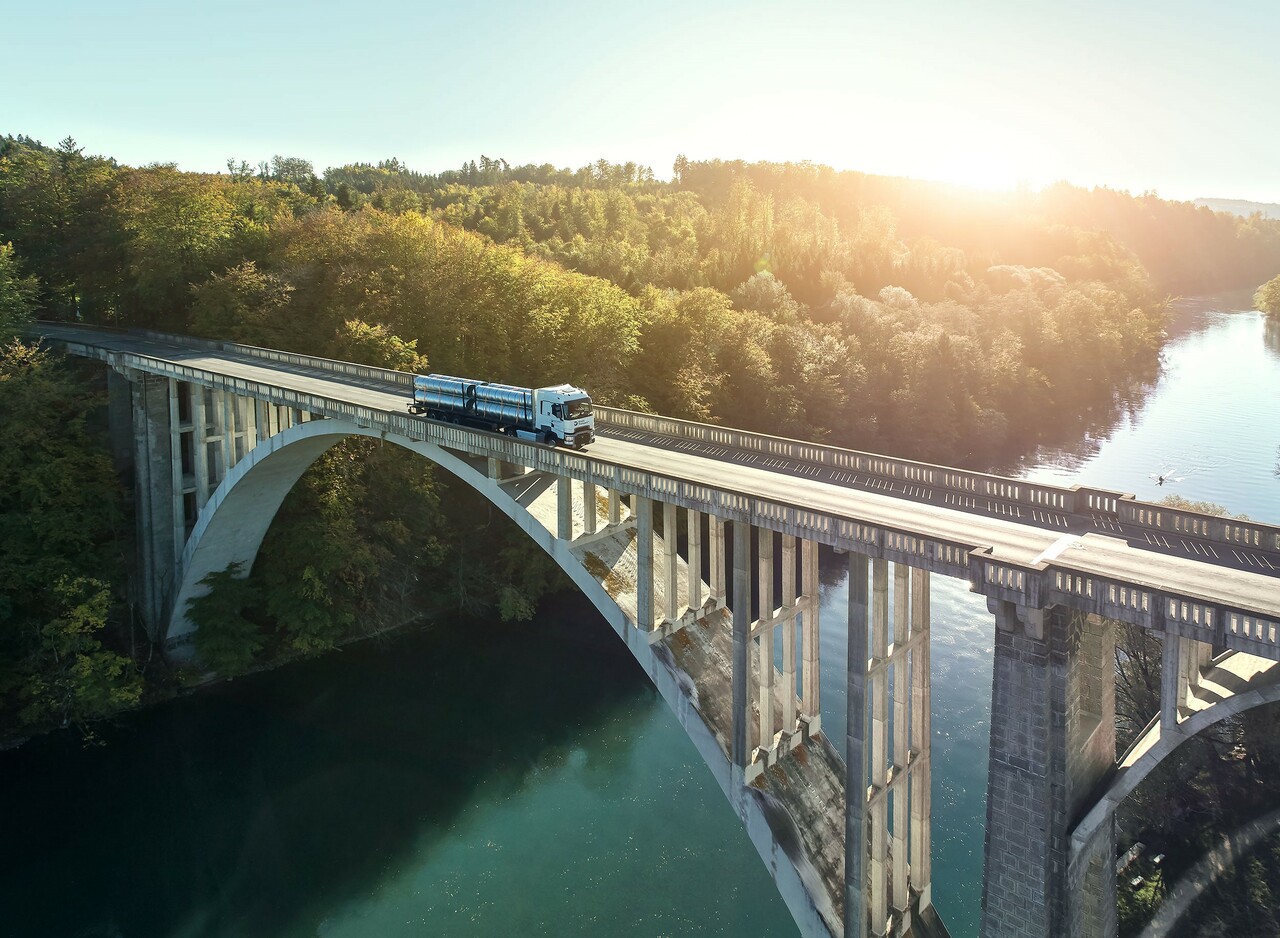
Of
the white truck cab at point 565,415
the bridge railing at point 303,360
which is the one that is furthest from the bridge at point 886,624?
the bridge railing at point 303,360

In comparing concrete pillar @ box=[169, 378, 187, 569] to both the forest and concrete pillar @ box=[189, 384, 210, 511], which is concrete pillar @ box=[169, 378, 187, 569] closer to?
concrete pillar @ box=[189, 384, 210, 511]

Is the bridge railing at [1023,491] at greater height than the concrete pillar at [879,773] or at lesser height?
greater

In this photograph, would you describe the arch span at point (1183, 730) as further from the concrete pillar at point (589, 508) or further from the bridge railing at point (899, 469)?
the concrete pillar at point (589, 508)

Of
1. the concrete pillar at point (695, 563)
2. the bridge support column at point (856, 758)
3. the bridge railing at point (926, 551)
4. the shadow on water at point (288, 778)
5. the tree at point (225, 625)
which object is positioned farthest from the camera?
the tree at point (225, 625)

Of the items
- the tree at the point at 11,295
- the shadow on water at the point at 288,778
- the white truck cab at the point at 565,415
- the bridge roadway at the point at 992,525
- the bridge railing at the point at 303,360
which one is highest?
the tree at the point at 11,295

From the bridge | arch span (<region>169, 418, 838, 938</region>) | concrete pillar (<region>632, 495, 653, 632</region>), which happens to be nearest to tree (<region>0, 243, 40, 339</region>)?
arch span (<region>169, 418, 838, 938</region>)

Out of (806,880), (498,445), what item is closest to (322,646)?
(498,445)
